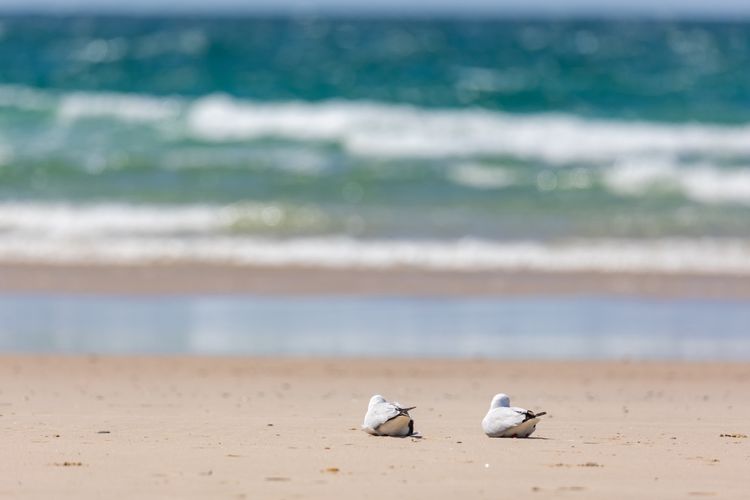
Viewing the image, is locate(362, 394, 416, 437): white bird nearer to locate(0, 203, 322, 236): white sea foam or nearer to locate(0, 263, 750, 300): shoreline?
locate(0, 263, 750, 300): shoreline

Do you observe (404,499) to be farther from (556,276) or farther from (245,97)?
(245,97)

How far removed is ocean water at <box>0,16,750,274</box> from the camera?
43.9 ft

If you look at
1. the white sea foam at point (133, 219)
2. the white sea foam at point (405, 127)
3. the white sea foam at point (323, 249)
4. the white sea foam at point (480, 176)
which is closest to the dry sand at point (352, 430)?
the white sea foam at point (323, 249)

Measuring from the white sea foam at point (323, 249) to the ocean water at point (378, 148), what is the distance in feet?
0.15

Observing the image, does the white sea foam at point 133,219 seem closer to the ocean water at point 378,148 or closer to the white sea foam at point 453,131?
the ocean water at point 378,148

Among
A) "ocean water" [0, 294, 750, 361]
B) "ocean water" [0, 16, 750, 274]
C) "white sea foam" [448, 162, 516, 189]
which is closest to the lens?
"ocean water" [0, 294, 750, 361]

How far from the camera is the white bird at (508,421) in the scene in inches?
214

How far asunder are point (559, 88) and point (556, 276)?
14402 mm

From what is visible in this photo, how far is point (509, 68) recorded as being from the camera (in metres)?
28.1

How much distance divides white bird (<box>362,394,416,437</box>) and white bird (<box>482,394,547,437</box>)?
0.36 m

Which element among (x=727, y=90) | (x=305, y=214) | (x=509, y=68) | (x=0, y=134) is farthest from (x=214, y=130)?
(x=727, y=90)

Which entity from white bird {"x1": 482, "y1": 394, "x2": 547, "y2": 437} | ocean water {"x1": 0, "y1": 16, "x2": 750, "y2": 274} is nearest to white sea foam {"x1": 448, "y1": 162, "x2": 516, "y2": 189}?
ocean water {"x1": 0, "y1": 16, "x2": 750, "y2": 274}

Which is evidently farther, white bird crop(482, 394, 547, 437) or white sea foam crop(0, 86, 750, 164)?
white sea foam crop(0, 86, 750, 164)

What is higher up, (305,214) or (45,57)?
(45,57)
